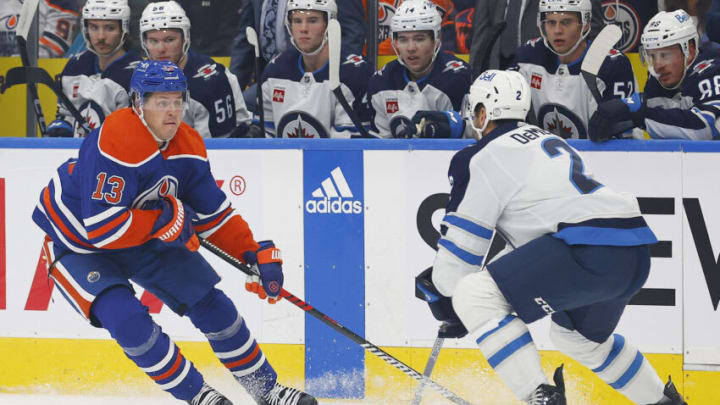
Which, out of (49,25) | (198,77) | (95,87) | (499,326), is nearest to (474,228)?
(499,326)

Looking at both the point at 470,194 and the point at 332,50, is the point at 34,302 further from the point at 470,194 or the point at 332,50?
the point at 470,194

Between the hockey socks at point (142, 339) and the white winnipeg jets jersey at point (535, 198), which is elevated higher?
the white winnipeg jets jersey at point (535, 198)

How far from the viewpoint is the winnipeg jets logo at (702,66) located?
4137 millimetres

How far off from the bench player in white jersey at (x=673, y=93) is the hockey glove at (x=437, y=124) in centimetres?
51

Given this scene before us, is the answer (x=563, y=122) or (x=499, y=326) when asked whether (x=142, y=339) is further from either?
(x=563, y=122)

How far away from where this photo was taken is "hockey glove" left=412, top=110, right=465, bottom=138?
412 cm

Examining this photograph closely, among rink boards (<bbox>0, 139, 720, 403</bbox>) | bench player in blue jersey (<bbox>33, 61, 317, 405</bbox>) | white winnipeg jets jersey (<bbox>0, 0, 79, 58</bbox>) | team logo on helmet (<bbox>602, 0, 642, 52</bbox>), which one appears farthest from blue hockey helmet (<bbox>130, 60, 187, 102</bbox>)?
team logo on helmet (<bbox>602, 0, 642, 52</bbox>)

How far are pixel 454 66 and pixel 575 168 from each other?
1475 mm

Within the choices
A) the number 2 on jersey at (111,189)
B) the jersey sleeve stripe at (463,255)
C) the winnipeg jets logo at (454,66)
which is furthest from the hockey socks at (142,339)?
the winnipeg jets logo at (454,66)

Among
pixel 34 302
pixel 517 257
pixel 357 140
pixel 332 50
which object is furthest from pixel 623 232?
pixel 34 302

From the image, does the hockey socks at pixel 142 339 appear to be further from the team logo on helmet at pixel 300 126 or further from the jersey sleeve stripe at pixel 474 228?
the team logo on helmet at pixel 300 126

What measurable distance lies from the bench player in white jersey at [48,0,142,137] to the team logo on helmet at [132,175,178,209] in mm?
1271

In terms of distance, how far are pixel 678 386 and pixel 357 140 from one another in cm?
145

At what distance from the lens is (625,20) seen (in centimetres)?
507
